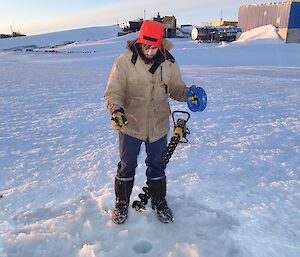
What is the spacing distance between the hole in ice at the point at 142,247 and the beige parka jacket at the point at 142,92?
78 cm

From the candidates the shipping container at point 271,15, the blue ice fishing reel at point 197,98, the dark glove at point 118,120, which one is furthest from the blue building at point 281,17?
the dark glove at point 118,120

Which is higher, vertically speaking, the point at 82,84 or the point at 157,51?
the point at 157,51

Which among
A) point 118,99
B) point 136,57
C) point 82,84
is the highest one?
point 136,57

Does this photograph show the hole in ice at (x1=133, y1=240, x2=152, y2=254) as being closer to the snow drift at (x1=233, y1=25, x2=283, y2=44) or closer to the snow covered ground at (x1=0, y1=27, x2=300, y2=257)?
the snow covered ground at (x1=0, y1=27, x2=300, y2=257)

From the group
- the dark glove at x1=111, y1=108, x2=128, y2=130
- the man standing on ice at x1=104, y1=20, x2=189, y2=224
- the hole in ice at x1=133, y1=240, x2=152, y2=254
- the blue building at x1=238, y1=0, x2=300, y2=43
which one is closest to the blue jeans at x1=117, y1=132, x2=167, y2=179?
the man standing on ice at x1=104, y1=20, x2=189, y2=224

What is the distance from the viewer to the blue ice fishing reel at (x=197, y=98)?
2.02 metres

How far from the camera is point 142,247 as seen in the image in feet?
6.15

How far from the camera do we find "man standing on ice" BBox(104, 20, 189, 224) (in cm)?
184

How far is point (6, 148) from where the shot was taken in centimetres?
350

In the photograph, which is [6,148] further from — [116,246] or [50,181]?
[116,246]

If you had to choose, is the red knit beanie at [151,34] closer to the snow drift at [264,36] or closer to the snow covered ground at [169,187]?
the snow covered ground at [169,187]

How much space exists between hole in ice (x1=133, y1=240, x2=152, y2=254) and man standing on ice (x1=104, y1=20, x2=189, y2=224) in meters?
0.26

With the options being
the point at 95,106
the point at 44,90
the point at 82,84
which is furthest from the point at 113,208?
the point at 82,84

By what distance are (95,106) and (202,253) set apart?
176 inches
